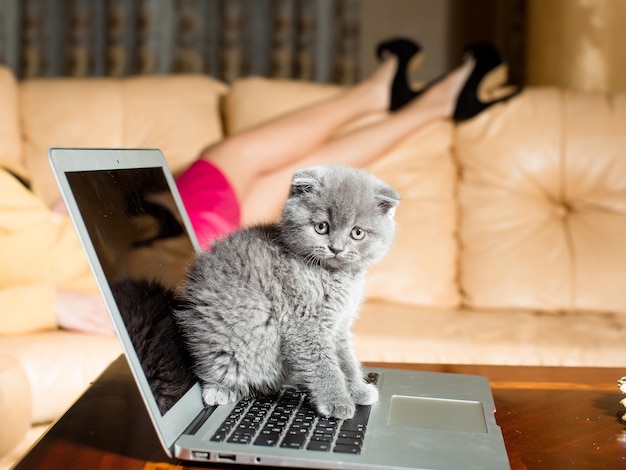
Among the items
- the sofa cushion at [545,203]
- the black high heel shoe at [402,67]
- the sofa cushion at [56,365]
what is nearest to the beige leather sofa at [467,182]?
the sofa cushion at [545,203]

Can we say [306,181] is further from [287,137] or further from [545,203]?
[545,203]

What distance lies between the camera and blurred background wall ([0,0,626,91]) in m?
3.17

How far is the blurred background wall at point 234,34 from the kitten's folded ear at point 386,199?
246cm

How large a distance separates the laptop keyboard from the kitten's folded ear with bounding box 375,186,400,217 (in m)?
0.24

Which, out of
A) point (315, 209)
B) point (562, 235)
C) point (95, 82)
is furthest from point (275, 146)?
point (315, 209)

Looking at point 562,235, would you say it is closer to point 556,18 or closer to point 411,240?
point 411,240

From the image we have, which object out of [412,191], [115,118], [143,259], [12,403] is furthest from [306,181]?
[115,118]

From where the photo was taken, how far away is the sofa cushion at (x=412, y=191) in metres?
1.80

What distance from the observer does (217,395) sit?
0.75m

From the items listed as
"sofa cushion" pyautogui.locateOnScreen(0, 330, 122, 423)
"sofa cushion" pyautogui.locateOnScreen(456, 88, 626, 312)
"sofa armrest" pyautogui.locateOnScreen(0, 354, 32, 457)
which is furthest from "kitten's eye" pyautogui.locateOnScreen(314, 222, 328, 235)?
"sofa cushion" pyautogui.locateOnScreen(456, 88, 626, 312)

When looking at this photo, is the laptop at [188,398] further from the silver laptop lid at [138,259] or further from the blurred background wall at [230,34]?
the blurred background wall at [230,34]

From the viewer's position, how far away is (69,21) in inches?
126

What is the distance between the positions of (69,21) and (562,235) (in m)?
2.57

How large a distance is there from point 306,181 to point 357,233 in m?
0.09
